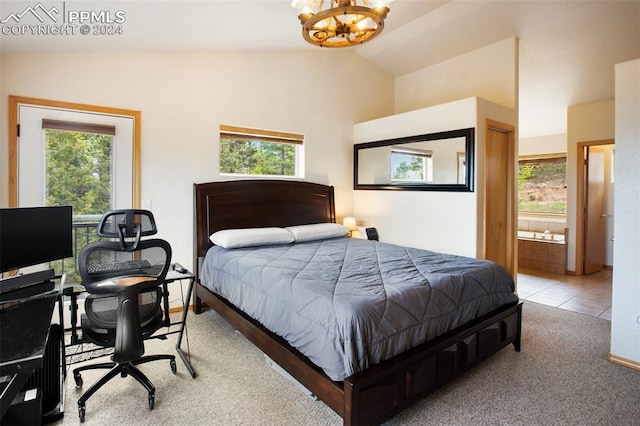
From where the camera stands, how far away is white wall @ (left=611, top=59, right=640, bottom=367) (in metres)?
2.63

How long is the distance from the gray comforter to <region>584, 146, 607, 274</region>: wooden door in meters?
3.99

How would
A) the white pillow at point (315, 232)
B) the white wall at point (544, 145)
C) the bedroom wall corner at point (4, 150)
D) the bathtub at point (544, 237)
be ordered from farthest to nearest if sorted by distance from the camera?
1. the white wall at point (544, 145)
2. the bathtub at point (544, 237)
3. the white pillow at point (315, 232)
4. the bedroom wall corner at point (4, 150)

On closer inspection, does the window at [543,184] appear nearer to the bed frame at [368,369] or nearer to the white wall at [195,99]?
the white wall at [195,99]

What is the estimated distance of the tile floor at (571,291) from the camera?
4.04m

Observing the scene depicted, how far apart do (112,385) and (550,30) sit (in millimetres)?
5449

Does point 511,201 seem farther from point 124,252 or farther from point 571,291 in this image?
point 124,252

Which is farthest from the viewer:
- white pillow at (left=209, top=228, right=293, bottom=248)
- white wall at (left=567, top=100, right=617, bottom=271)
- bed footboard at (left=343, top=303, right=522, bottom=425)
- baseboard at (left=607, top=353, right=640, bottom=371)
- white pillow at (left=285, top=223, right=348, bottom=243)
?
white wall at (left=567, top=100, right=617, bottom=271)

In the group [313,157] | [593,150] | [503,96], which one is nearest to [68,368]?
[313,157]

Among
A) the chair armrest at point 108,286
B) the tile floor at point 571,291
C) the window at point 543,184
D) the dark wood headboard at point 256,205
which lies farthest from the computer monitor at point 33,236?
the window at point 543,184

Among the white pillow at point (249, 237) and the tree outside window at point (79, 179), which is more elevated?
the tree outside window at point (79, 179)

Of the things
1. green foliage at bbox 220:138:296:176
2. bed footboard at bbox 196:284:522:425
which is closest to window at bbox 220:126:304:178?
green foliage at bbox 220:138:296:176

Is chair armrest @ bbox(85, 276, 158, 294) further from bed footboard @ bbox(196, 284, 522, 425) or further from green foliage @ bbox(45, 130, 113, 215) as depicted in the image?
green foliage @ bbox(45, 130, 113, 215)

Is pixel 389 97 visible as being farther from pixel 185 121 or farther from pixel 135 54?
pixel 135 54

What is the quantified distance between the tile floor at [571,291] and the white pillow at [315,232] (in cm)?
258
